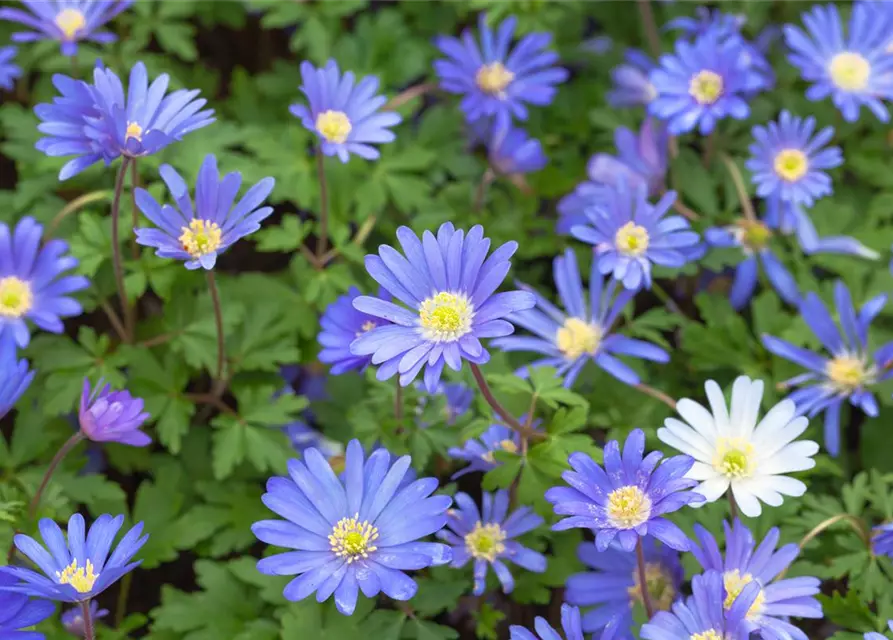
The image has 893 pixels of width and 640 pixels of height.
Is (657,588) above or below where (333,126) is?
below

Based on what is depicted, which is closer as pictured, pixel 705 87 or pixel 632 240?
pixel 632 240

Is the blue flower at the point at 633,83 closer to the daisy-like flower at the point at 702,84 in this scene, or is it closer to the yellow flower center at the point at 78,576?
the daisy-like flower at the point at 702,84

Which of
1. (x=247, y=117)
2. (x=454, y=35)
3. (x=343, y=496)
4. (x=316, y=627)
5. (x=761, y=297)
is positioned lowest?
(x=316, y=627)

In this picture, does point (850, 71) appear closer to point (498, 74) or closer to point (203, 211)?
point (498, 74)

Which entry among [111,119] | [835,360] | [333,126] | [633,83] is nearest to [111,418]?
[111,119]

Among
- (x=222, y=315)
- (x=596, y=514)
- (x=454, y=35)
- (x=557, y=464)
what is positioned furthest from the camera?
(x=454, y=35)

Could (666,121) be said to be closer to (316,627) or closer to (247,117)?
(247,117)

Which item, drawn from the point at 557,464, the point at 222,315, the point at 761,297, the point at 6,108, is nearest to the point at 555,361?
the point at 557,464
